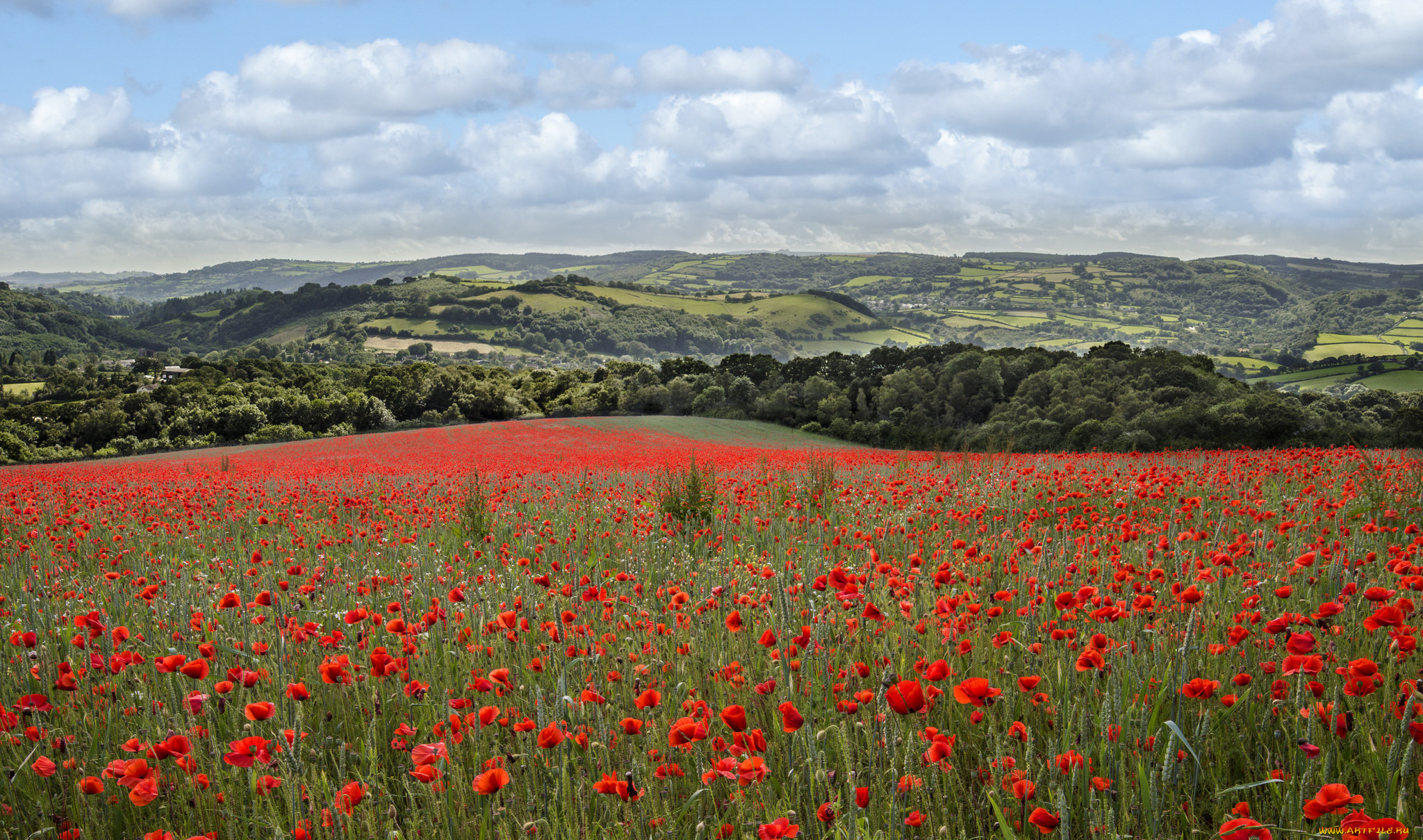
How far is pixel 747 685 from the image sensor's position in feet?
11.5

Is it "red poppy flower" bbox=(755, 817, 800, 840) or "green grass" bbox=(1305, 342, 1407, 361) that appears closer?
"red poppy flower" bbox=(755, 817, 800, 840)

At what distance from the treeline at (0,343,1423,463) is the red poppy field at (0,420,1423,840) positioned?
94.7ft

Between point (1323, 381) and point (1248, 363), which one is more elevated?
point (1248, 363)

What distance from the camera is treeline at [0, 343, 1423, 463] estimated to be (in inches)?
1403

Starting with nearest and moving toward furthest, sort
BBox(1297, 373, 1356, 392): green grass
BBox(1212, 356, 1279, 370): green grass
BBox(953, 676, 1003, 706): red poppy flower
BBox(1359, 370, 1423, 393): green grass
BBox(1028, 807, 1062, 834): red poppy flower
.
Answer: BBox(1028, 807, 1062, 834): red poppy flower, BBox(953, 676, 1003, 706): red poppy flower, BBox(1359, 370, 1423, 393): green grass, BBox(1297, 373, 1356, 392): green grass, BBox(1212, 356, 1279, 370): green grass

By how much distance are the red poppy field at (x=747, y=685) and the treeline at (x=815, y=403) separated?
2885cm

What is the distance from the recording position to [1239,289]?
178 meters

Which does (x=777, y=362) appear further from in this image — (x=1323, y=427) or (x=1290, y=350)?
(x=1290, y=350)

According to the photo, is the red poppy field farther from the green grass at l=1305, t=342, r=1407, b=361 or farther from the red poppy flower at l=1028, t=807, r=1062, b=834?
the green grass at l=1305, t=342, r=1407, b=361

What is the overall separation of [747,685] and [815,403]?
56614mm

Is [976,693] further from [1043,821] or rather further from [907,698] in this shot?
[1043,821]

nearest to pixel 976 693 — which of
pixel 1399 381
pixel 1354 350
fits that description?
pixel 1399 381

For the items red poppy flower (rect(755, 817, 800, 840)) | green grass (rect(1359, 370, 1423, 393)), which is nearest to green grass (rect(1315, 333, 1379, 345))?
green grass (rect(1359, 370, 1423, 393))

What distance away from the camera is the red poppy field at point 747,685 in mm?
2395
